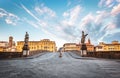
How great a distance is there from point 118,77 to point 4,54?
2644 cm

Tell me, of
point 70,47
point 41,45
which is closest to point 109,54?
point 70,47

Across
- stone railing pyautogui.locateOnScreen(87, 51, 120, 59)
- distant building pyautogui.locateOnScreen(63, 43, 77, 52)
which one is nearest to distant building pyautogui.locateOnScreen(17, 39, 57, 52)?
distant building pyautogui.locateOnScreen(63, 43, 77, 52)

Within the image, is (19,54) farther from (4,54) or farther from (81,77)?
(81,77)

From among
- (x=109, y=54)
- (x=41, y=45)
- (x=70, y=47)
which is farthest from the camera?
(x=41, y=45)

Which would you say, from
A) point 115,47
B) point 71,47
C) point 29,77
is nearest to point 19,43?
point 71,47

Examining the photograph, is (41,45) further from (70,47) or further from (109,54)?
(109,54)

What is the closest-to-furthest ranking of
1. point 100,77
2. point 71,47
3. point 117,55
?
point 100,77 < point 117,55 < point 71,47

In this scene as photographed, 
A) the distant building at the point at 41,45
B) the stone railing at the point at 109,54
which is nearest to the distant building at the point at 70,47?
the distant building at the point at 41,45

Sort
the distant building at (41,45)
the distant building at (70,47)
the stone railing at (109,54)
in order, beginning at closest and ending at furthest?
the stone railing at (109,54) → the distant building at (70,47) → the distant building at (41,45)

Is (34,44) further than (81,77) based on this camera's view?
Yes

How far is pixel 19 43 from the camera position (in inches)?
6900

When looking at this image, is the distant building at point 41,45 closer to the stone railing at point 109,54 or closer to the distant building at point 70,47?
the distant building at point 70,47

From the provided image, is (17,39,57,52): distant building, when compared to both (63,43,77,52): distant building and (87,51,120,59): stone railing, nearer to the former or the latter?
(63,43,77,52): distant building

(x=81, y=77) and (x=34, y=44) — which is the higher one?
(x=34, y=44)
